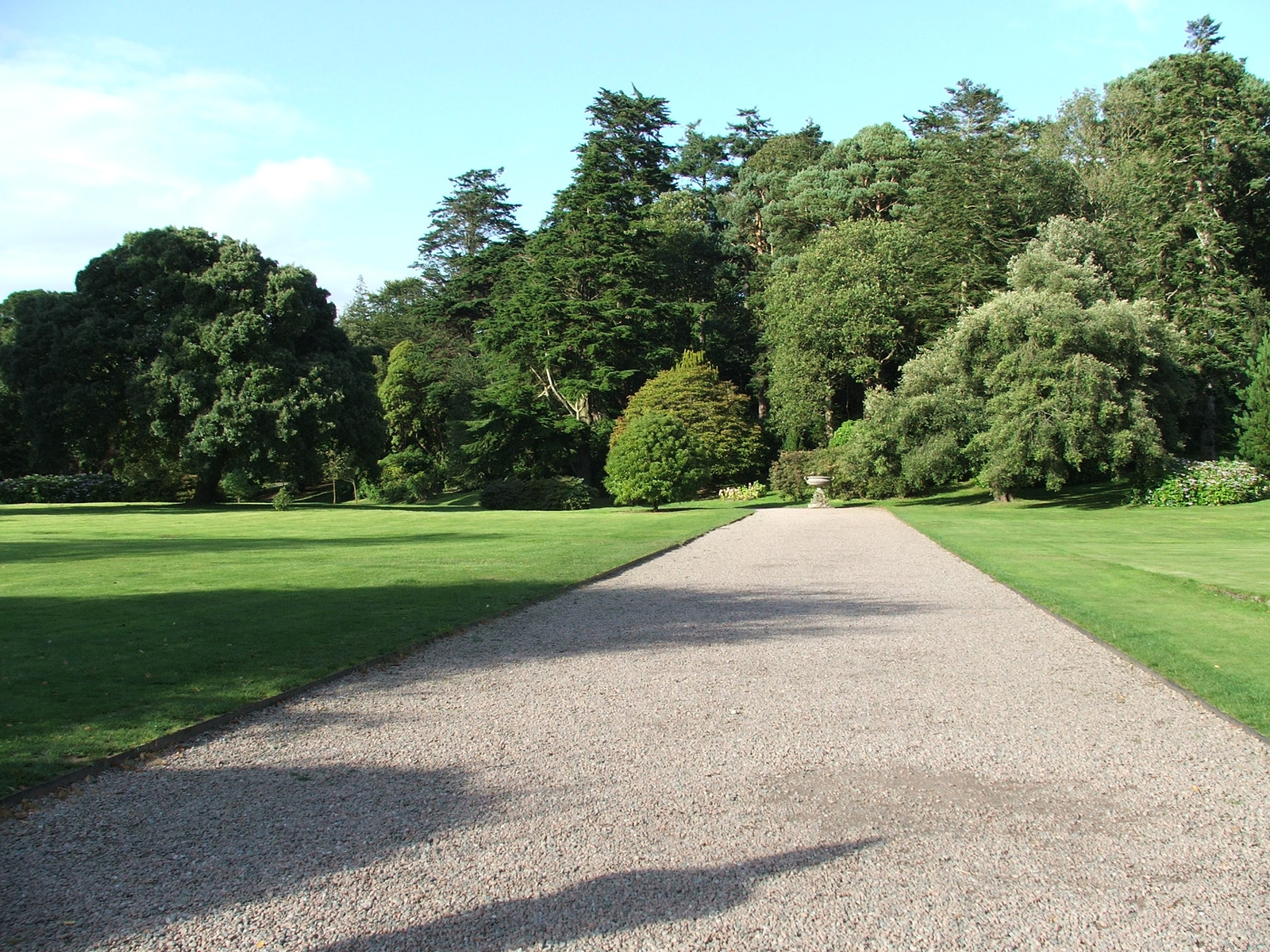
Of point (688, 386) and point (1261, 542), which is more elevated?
point (688, 386)

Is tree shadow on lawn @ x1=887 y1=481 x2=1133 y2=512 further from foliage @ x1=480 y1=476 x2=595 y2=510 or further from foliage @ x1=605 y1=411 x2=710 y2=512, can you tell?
foliage @ x1=480 y1=476 x2=595 y2=510

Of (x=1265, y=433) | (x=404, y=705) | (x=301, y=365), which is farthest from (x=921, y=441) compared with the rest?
(x=404, y=705)

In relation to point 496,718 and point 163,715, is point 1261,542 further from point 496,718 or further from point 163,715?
point 163,715

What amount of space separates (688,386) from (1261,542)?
29.7 m

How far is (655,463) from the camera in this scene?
35.5m

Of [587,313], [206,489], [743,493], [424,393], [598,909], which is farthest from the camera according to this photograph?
[424,393]

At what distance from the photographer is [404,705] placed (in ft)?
21.0

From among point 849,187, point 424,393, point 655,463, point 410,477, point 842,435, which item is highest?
point 849,187

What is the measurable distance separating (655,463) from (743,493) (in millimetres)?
13758

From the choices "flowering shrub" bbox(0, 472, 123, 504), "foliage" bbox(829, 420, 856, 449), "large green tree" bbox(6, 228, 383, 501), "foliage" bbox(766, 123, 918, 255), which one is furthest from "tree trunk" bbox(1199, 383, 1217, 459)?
"flowering shrub" bbox(0, 472, 123, 504)

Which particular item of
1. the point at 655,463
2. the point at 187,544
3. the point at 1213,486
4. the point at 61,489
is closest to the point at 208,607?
the point at 187,544

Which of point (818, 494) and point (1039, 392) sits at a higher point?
point (1039, 392)

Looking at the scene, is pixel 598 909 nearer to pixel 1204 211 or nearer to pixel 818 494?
pixel 818 494

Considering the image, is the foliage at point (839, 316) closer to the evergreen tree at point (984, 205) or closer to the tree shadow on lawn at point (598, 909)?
the evergreen tree at point (984, 205)
